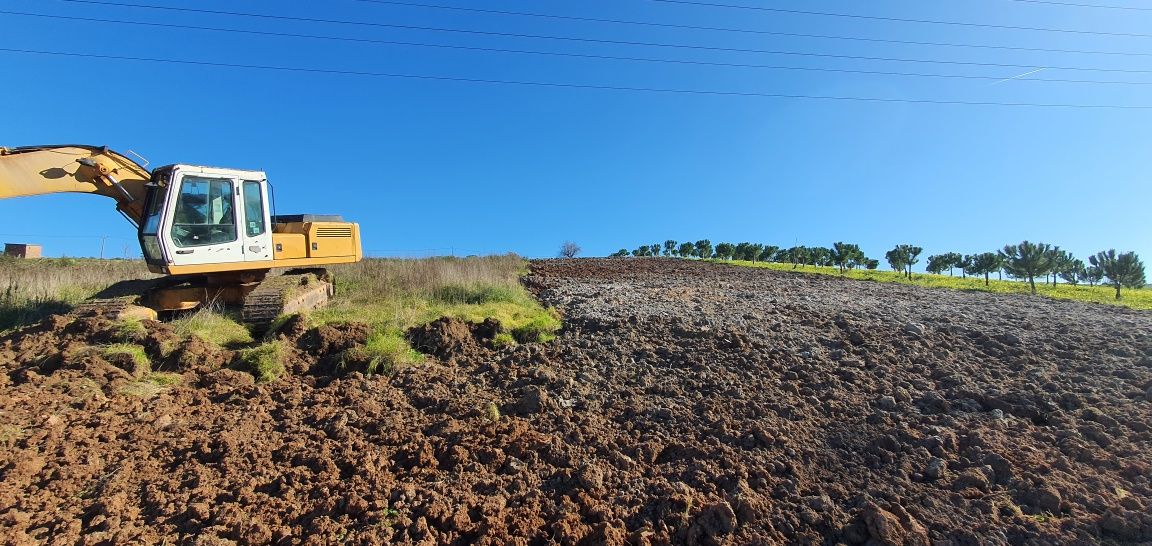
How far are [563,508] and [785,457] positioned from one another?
1887mm

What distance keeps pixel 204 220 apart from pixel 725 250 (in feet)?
142

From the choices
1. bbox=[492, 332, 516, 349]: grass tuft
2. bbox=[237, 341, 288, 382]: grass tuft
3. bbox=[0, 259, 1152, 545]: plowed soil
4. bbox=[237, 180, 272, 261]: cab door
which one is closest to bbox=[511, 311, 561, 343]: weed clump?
bbox=[492, 332, 516, 349]: grass tuft

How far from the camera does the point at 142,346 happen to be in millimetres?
7008

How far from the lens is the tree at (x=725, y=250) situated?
47688mm

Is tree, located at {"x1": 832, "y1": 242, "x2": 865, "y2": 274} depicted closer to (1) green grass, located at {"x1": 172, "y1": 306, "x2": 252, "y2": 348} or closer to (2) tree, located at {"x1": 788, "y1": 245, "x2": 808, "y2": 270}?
(2) tree, located at {"x1": 788, "y1": 245, "x2": 808, "y2": 270}

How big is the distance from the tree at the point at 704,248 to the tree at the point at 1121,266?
2608cm

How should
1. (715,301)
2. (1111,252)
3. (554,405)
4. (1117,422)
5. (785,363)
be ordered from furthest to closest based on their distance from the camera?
(1111,252)
(715,301)
(785,363)
(554,405)
(1117,422)

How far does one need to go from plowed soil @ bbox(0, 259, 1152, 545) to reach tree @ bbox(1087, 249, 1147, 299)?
2461 centimetres

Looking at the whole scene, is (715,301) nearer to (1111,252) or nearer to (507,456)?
(507,456)

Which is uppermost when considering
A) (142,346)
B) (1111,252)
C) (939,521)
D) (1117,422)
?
(1111,252)

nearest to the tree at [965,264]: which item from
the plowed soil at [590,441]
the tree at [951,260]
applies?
the tree at [951,260]

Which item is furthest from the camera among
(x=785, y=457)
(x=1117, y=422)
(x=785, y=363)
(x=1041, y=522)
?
(x=785, y=363)

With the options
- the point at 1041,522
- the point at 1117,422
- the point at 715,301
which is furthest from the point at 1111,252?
the point at 1041,522

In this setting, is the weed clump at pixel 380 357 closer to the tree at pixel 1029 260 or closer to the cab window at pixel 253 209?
the cab window at pixel 253 209
